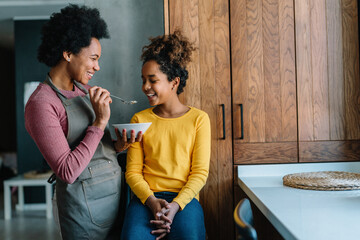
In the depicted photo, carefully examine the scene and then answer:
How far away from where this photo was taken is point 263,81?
6.04ft

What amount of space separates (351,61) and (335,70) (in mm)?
102

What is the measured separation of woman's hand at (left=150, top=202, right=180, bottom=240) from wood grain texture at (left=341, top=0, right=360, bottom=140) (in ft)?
3.69

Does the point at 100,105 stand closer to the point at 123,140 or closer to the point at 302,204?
the point at 123,140

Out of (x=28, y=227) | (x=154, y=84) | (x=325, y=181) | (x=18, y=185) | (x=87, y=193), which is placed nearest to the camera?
(x=87, y=193)

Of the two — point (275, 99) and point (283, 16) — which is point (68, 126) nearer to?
point (275, 99)

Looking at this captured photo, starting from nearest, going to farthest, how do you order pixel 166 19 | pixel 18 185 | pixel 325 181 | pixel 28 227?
pixel 325 181 < pixel 166 19 < pixel 28 227 < pixel 18 185

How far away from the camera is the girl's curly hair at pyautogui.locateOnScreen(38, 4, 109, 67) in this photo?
4.68 feet

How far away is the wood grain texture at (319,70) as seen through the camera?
1.83m

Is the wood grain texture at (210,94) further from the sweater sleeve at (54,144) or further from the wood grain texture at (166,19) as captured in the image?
the sweater sleeve at (54,144)

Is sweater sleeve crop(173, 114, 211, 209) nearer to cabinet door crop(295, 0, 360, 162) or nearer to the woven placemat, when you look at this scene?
the woven placemat

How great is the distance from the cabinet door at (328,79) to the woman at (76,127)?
108 centimetres

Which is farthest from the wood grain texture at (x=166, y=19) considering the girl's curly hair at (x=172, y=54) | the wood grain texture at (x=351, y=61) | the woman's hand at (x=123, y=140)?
the wood grain texture at (x=351, y=61)

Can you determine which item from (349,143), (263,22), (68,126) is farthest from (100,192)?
(349,143)

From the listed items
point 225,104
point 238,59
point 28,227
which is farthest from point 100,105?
point 28,227
